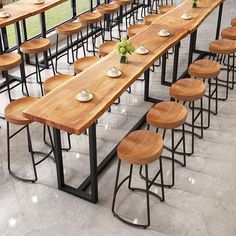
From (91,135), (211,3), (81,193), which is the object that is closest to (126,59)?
(91,135)

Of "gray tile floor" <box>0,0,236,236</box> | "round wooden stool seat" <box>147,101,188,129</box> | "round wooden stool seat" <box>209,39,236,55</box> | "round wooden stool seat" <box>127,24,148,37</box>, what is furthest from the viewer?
"round wooden stool seat" <box>127,24,148,37</box>

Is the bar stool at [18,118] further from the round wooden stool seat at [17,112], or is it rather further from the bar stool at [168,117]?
the bar stool at [168,117]

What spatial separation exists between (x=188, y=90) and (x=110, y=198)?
1381 mm

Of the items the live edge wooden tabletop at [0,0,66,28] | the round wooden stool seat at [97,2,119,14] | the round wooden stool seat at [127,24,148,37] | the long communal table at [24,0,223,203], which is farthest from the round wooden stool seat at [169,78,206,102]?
the round wooden stool seat at [97,2,119,14]

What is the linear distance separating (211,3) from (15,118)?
3660 mm

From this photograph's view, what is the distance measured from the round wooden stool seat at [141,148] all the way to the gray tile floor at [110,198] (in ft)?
1.96

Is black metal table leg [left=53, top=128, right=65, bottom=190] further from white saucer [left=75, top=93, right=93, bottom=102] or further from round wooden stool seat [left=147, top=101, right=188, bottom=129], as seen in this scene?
round wooden stool seat [left=147, top=101, right=188, bottom=129]

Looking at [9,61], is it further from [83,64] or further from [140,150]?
[140,150]

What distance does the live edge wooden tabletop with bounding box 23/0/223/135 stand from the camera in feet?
9.95

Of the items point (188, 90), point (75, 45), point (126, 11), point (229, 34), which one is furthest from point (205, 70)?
point (126, 11)

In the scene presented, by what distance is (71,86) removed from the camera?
352cm

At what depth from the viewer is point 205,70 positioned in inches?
181

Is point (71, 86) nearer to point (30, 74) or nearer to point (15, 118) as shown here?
point (15, 118)

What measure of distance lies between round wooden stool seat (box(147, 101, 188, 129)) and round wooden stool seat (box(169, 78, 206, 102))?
0.28 meters
